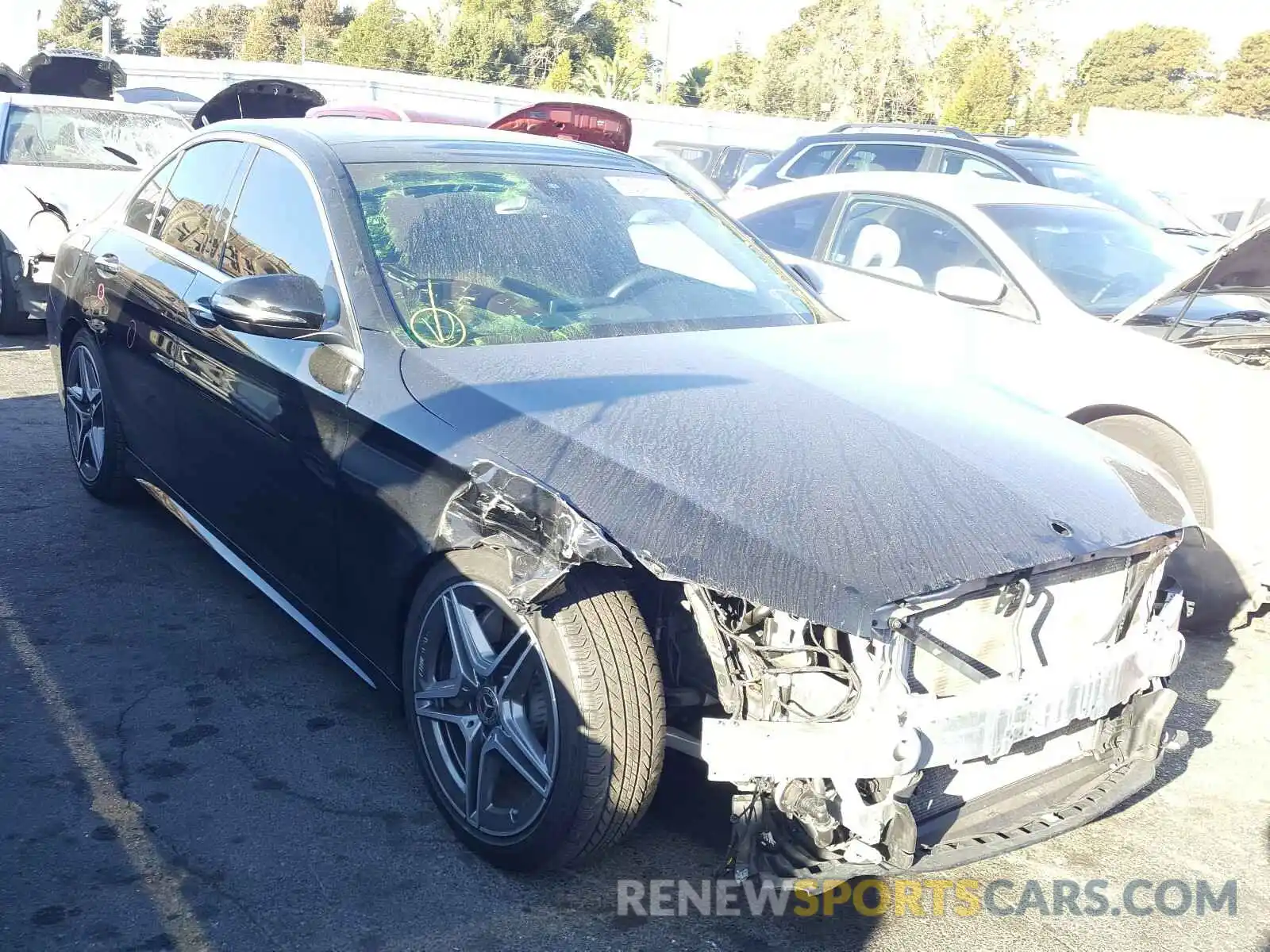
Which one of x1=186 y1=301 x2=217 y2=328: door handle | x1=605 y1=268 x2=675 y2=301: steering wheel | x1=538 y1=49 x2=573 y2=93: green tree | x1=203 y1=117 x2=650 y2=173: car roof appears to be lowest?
x1=186 y1=301 x2=217 y2=328: door handle

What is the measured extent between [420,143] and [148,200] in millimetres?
1569

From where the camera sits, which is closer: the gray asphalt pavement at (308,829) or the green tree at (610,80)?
the gray asphalt pavement at (308,829)

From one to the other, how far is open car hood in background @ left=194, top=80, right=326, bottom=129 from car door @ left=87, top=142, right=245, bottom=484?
7.09 meters

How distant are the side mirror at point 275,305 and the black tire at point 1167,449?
299 cm

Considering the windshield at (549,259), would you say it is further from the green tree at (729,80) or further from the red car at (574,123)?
the green tree at (729,80)

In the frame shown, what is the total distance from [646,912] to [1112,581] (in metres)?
1.33

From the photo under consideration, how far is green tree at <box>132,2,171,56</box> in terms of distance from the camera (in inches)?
2840

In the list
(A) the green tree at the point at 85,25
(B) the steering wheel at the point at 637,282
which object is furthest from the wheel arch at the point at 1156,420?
(A) the green tree at the point at 85,25

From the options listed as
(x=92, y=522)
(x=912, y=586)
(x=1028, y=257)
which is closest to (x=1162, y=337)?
(x=1028, y=257)

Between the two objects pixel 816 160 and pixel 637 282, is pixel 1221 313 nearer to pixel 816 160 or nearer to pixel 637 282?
pixel 637 282

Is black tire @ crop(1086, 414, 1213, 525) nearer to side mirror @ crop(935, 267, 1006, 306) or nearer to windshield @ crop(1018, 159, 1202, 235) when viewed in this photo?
side mirror @ crop(935, 267, 1006, 306)

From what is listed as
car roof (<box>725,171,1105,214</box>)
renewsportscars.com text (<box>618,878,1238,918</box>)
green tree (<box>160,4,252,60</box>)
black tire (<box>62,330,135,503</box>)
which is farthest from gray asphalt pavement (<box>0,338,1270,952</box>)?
green tree (<box>160,4,252,60</box>)

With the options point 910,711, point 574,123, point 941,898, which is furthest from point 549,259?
point 574,123

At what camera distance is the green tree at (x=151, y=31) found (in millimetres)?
72125
